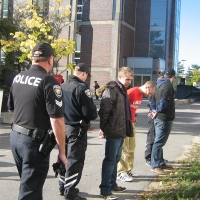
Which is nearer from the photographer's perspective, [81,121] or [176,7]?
[81,121]

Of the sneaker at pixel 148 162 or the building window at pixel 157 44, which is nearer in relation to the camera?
the sneaker at pixel 148 162

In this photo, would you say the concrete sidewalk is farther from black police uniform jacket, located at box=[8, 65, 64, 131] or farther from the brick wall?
the brick wall

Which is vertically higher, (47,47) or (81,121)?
(47,47)

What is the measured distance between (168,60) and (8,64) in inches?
1066

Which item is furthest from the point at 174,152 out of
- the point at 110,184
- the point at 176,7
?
the point at 176,7

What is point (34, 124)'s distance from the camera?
10.6 feet

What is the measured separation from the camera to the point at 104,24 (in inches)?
1487

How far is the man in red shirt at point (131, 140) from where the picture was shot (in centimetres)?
579

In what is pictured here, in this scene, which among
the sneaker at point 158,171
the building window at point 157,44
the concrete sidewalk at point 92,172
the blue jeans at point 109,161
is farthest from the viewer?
the building window at point 157,44

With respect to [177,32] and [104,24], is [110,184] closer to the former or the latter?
[104,24]

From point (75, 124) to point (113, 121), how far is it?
1.83 feet

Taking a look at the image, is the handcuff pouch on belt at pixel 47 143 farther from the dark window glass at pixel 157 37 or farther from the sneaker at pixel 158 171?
the dark window glass at pixel 157 37

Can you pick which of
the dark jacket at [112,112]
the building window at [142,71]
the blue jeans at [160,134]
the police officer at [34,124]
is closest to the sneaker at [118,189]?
the dark jacket at [112,112]

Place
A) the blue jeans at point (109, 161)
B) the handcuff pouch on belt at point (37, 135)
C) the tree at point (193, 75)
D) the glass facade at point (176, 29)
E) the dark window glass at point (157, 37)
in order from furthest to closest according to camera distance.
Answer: the tree at point (193, 75) < the glass facade at point (176, 29) < the dark window glass at point (157, 37) < the blue jeans at point (109, 161) < the handcuff pouch on belt at point (37, 135)
